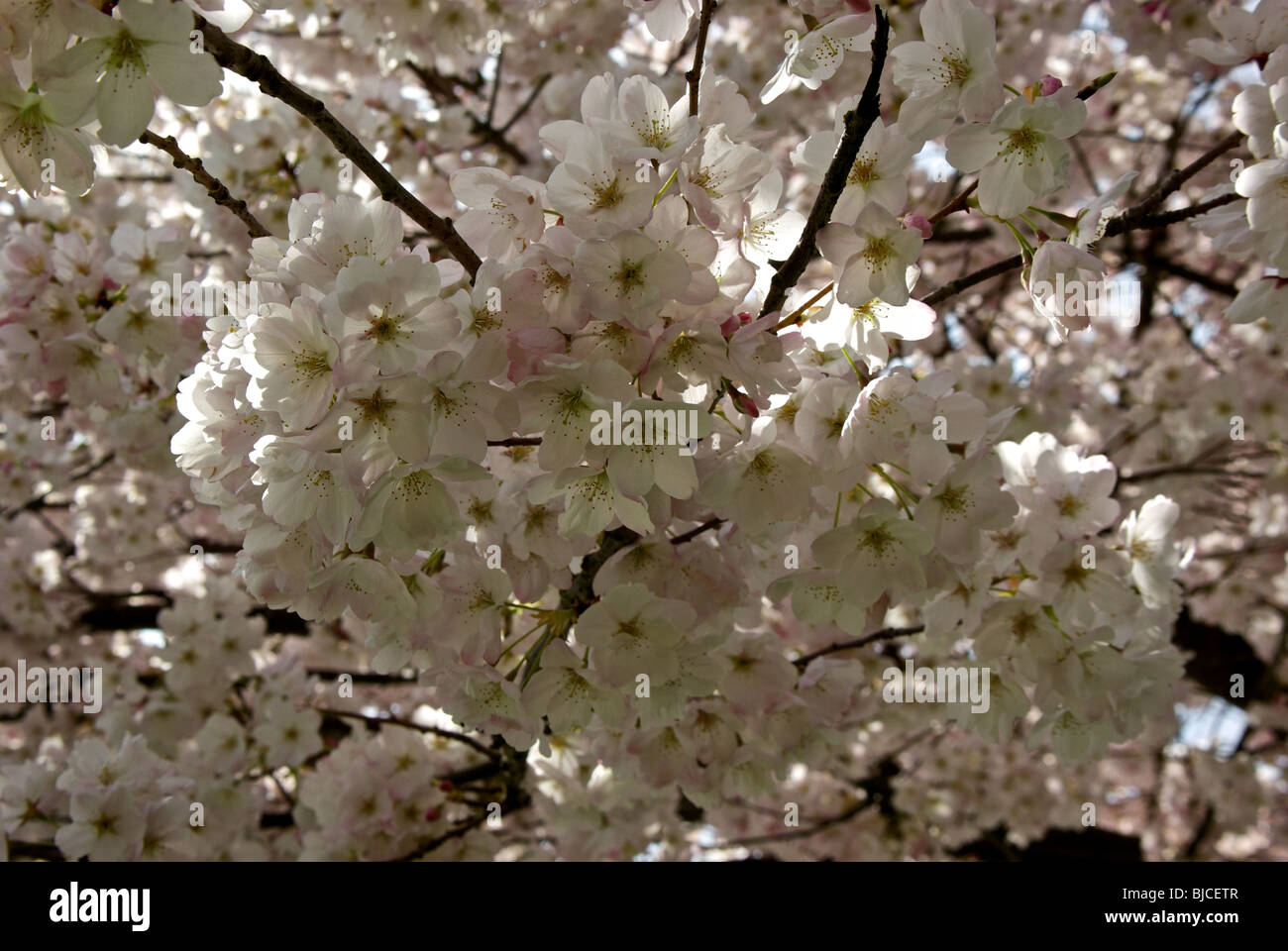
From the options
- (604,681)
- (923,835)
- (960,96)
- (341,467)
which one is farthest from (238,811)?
(923,835)

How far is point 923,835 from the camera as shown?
14.9ft

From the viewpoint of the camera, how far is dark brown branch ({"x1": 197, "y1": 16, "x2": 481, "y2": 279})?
119cm

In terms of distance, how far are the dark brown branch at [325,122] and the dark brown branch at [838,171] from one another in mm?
473

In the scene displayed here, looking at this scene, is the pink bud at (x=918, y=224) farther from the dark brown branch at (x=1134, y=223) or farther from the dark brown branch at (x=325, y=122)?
the dark brown branch at (x=325, y=122)

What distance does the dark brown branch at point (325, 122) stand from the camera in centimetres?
119

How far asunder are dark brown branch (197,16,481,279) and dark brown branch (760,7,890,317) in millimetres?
473

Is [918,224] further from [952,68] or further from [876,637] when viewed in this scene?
[876,637]

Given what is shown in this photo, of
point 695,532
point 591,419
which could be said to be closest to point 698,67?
point 591,419

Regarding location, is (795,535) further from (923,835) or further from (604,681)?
(923,835)

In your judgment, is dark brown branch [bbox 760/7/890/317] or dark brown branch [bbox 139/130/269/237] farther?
dark brown branch [bbox 139/130/269/237]

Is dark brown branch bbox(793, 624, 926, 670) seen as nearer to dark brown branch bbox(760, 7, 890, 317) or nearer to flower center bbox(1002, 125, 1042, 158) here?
dark brown branch bbox(760, 7, 890, 317)

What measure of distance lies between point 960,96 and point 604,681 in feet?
3.37

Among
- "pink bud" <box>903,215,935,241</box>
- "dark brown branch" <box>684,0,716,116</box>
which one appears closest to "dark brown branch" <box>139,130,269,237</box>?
"dark brown branch" <box>684,0,716,116</box>
